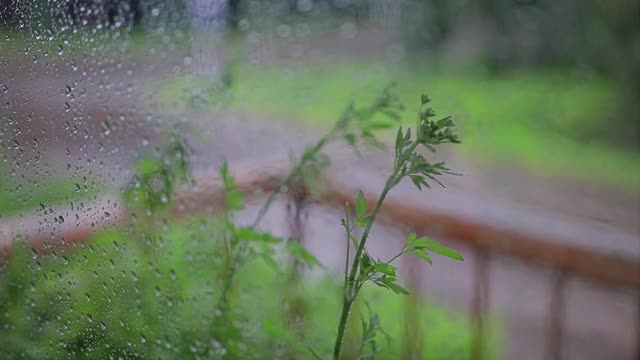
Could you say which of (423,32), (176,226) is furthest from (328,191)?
(423,32)

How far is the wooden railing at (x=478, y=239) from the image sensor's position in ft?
2.77

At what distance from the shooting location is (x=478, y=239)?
3.89 ft

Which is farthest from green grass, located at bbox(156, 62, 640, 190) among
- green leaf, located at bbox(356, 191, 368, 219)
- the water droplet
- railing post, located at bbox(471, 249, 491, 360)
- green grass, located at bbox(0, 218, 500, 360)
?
green leaf, located at bbox(356, 191, 368, 219)

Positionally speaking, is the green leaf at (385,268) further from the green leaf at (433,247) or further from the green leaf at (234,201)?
the green leaf at (234,201)

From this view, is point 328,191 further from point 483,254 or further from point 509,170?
point 509,170

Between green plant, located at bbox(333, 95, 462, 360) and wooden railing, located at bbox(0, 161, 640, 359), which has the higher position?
green plant, located at bbox(333, 95, 462, 360)

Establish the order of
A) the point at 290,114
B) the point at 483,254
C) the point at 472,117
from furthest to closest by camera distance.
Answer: the point at 472,117 → the point at 290,114 → the point at 483,254

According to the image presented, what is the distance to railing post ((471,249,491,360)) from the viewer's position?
1.06m

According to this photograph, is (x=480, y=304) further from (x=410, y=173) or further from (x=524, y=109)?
(x=410, y=173)

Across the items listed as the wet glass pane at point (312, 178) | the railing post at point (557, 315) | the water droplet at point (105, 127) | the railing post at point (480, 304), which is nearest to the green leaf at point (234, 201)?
the wet glass pane at point (312, 178)

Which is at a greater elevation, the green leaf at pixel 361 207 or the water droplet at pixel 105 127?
the water droplet at pixel 105 127

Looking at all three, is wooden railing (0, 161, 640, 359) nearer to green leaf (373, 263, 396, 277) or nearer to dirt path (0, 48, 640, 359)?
dirt path (0, 48, 640, 359)

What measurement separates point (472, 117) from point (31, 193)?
1.35 meters

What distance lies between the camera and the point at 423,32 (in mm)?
2010
